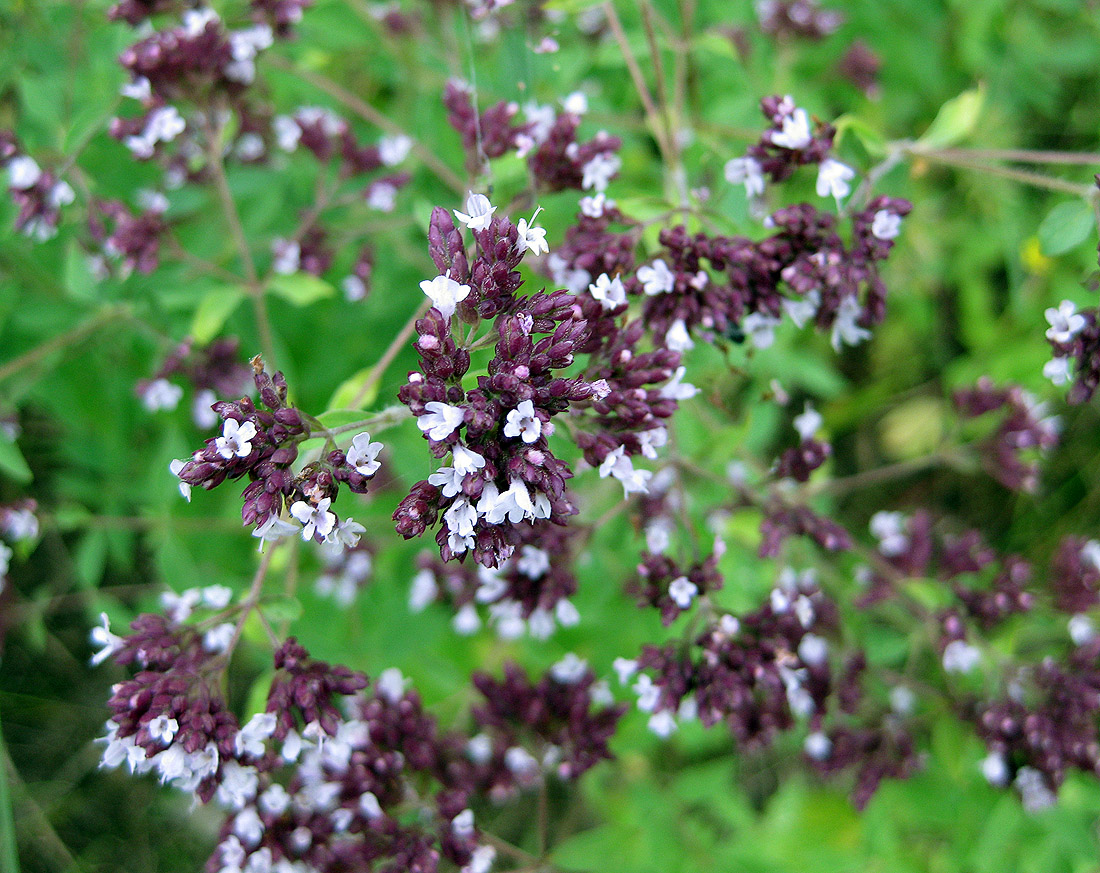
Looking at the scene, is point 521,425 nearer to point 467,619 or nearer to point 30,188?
point 467,619

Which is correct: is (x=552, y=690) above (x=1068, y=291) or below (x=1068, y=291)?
above

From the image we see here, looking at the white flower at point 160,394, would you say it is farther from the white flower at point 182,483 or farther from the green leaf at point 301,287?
the white flower at point 182,483

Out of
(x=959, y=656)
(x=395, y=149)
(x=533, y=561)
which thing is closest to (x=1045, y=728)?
(x=959, y=656)

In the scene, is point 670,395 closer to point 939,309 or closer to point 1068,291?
point 1068,291

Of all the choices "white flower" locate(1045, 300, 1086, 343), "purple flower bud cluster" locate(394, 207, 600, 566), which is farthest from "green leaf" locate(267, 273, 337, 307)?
"white flower" locate(1045, 300, 1086, 343)

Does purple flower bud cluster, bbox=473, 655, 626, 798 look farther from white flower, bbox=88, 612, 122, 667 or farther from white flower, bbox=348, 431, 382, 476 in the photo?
white flower, bbox=348, 431, 382, 476

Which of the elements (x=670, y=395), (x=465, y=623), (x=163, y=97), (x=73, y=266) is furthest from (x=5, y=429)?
(x=670, y=395)
